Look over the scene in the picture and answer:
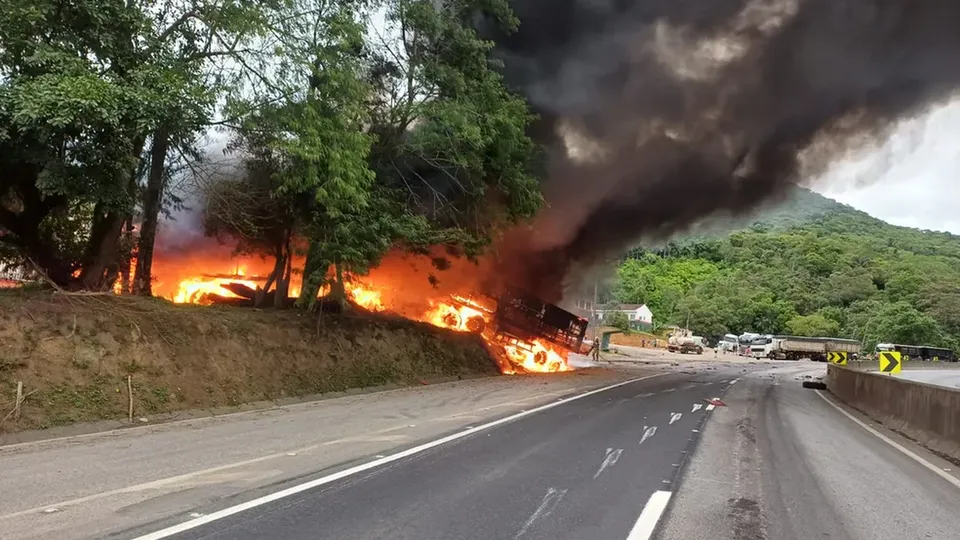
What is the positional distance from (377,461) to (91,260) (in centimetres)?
1054

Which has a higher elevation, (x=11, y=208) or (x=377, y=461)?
(x=11, y=208)

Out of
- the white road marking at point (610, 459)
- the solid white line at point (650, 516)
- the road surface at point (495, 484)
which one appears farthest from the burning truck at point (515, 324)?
the solid white line at point (650, 516)

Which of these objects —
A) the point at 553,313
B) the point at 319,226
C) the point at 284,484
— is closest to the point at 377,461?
the point at 284,484

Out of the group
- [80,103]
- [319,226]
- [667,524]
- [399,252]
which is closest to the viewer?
[667,524]

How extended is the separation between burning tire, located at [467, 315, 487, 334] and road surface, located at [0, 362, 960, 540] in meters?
14.8

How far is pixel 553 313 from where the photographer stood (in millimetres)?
28578

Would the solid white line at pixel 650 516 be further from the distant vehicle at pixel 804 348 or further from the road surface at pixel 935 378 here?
the distant vehicle at pixel 804 348

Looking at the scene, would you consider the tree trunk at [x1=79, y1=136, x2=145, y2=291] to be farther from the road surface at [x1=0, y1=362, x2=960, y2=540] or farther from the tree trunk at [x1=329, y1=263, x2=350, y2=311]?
the road surface at [x1=0, y1=362, x2=960, y2=540]

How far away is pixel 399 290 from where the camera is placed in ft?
84.3

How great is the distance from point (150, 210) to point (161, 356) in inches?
189

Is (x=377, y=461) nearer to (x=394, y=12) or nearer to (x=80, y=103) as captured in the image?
(x=80, y=103)

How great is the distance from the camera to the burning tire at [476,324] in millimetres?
27750

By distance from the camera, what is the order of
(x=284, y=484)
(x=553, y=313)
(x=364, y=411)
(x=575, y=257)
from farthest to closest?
(x=575, y=257) → (x=553, y=313) → (x=364, y=411) → (x=284, y=484)

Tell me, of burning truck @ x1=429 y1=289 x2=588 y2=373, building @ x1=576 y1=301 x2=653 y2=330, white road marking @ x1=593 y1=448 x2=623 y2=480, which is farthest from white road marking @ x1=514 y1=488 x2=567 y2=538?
building @ x1=576 y1=301 x2=653 y2=330
